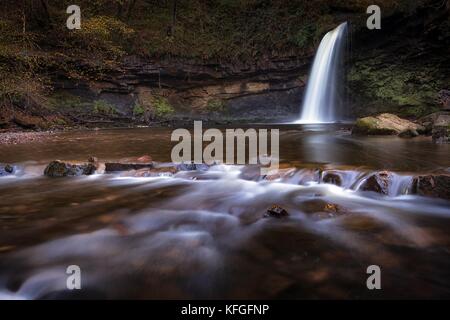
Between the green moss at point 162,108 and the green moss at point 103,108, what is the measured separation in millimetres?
2115

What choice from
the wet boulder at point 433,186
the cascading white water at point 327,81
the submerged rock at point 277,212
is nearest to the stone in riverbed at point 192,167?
the submerged rock at point 277,212

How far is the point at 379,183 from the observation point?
16.0 feet

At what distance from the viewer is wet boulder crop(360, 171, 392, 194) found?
4.84 m

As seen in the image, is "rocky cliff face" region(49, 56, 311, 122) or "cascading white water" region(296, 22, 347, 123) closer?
"cascading white water" region(296, 22, 347, 123)

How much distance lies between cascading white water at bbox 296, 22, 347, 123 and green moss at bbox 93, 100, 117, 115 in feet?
31.6

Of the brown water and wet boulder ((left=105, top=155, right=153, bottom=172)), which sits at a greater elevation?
wet boulder ((left=105, top=155, right=153, bottom=172))

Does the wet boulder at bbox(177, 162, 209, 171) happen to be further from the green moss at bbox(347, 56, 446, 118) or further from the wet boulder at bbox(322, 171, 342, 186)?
the green moss at bbox(347, 56, 446, 118)

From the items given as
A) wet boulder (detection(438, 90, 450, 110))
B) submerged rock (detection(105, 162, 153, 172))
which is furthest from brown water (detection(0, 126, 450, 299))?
wet boulder (detection(438, 90, 450, 110))

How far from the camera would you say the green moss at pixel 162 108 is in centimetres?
1839

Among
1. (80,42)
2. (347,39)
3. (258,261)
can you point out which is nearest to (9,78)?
(80,42)

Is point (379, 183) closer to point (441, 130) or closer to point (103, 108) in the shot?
point (441, 130)

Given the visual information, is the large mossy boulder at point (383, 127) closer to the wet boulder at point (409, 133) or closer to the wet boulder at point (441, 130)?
the wet boulder at point (409, 133)
